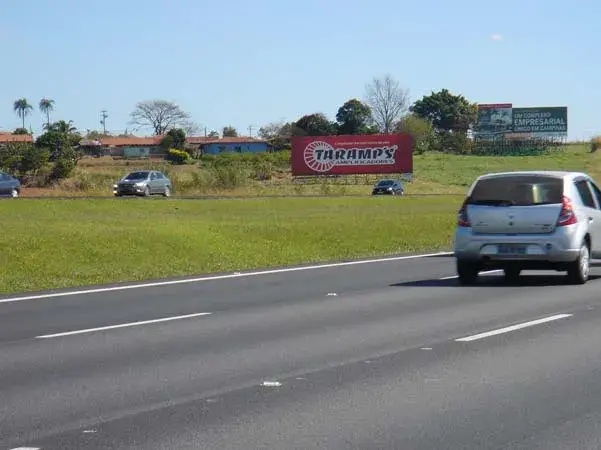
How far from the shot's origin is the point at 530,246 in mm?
17688

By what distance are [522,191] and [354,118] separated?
116 m

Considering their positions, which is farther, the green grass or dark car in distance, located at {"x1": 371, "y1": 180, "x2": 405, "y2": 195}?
dark car in distance, located at {"x1": 371, "y1": 180, "x2": 405, "y2": 195}

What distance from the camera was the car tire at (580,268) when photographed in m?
17.9

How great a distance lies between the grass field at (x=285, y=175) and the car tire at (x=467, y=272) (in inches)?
1513

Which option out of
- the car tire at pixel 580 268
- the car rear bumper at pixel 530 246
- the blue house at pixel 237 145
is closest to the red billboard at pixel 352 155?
the blue house at pixel 237 145

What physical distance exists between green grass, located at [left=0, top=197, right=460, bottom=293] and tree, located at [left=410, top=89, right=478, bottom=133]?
362ft

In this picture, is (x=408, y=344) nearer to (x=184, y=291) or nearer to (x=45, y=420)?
(x=45, y=420)

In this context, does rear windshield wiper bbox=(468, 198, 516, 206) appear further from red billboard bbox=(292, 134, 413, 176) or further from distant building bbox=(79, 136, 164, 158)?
distant building bbox=(79, 136, 164, 158)

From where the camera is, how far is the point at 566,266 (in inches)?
708

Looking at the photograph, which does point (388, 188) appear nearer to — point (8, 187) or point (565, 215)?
point (8, 187)

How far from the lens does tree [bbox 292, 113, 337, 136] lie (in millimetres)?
134500

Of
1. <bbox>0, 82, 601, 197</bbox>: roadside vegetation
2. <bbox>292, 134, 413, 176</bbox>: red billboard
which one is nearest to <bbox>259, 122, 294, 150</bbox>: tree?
<bbox>0, 82, 601, 197</bbox>: roadside vegetation

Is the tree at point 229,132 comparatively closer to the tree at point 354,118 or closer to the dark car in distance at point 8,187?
the tree at point 354,118

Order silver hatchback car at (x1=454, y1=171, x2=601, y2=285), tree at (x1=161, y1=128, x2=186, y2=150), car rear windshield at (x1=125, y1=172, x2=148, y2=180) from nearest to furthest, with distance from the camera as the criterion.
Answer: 1. silver hatchback car at (x1=454, y1=171, x2=601, y2=285)
2. car rear windshield at (x1=125, y1=172, x2=148, y2=180)
3. tree at (x1=161, y1=128, x2=186, y2=150)
